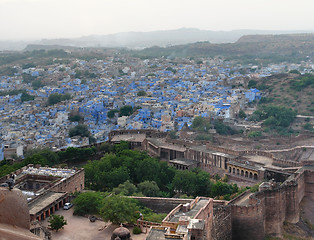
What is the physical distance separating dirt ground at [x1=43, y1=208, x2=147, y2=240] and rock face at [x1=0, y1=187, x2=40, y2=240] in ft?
32.2

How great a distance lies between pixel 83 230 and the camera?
42.6 ft

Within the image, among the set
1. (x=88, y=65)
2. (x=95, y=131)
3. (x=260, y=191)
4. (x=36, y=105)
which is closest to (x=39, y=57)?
(x=88, y=65)

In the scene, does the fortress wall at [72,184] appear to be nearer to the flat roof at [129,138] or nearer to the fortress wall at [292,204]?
the fortress wall at [292,204]

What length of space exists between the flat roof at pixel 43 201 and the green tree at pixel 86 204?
645 mm

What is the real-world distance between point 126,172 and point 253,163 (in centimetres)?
600

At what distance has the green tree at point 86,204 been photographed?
14.1m

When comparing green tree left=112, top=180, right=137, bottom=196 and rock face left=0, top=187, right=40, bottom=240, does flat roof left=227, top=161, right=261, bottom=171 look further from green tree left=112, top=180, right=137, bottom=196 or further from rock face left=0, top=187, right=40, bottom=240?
rock face left=0, top=187, right=40, bottom=240

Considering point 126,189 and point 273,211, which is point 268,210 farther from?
point 126,189

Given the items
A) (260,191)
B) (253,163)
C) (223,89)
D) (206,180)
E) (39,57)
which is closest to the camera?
(260,191)

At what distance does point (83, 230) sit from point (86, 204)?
4.19ft

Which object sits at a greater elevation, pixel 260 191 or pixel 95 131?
pixel 260 191

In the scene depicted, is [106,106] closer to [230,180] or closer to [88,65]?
[230,180]

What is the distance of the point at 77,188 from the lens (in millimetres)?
16875

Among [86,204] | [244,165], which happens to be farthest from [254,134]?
[86,204]
